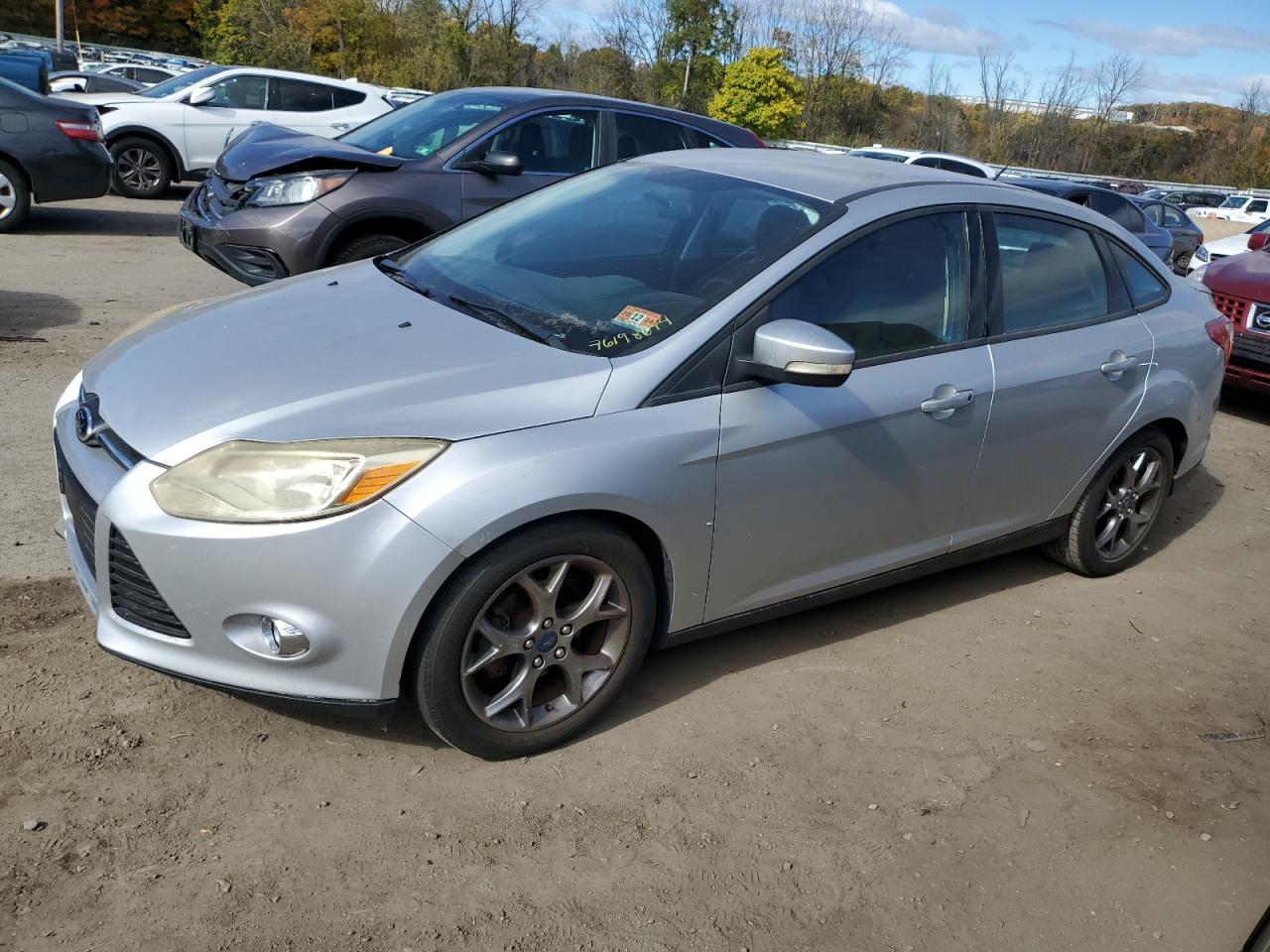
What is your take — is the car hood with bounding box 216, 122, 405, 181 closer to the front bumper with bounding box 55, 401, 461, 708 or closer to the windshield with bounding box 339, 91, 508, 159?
the windshield with bounding box 339, 91, 508, 159

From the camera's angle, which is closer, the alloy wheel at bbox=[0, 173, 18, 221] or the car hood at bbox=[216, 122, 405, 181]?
the car hood at bbox=[216, 122, 405, 181]

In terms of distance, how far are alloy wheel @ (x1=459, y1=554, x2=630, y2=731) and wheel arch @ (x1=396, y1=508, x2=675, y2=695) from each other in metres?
0.12

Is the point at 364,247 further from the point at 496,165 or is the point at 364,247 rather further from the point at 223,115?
the point at 223,115

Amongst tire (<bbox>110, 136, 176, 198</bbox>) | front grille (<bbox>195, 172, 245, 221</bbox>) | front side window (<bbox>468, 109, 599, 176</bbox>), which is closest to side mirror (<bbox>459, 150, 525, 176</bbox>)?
front side window (<bbox>468, 109, 599, 176</bbox>)

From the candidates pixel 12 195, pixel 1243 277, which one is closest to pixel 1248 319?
pixel 1243 277

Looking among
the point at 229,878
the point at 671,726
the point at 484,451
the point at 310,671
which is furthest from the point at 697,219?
the point at 229,878

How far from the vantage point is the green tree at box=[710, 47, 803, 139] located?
38188 mm

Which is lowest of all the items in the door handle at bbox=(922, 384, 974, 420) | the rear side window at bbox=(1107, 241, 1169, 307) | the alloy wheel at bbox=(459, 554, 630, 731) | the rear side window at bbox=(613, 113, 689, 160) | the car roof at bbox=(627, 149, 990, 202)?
the alloy wheel at bbox=(459, 554, 630, 731)

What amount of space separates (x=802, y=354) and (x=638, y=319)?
53 centimetres

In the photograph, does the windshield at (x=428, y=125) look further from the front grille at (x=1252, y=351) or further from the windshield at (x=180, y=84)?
the windshield at (x=180, y=84)

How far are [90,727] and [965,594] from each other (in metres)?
3.33

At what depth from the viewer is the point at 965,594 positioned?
4777 mm

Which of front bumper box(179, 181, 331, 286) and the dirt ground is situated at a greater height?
front bumper box(179, 181, 331, 286)

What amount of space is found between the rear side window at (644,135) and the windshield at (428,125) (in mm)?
873
